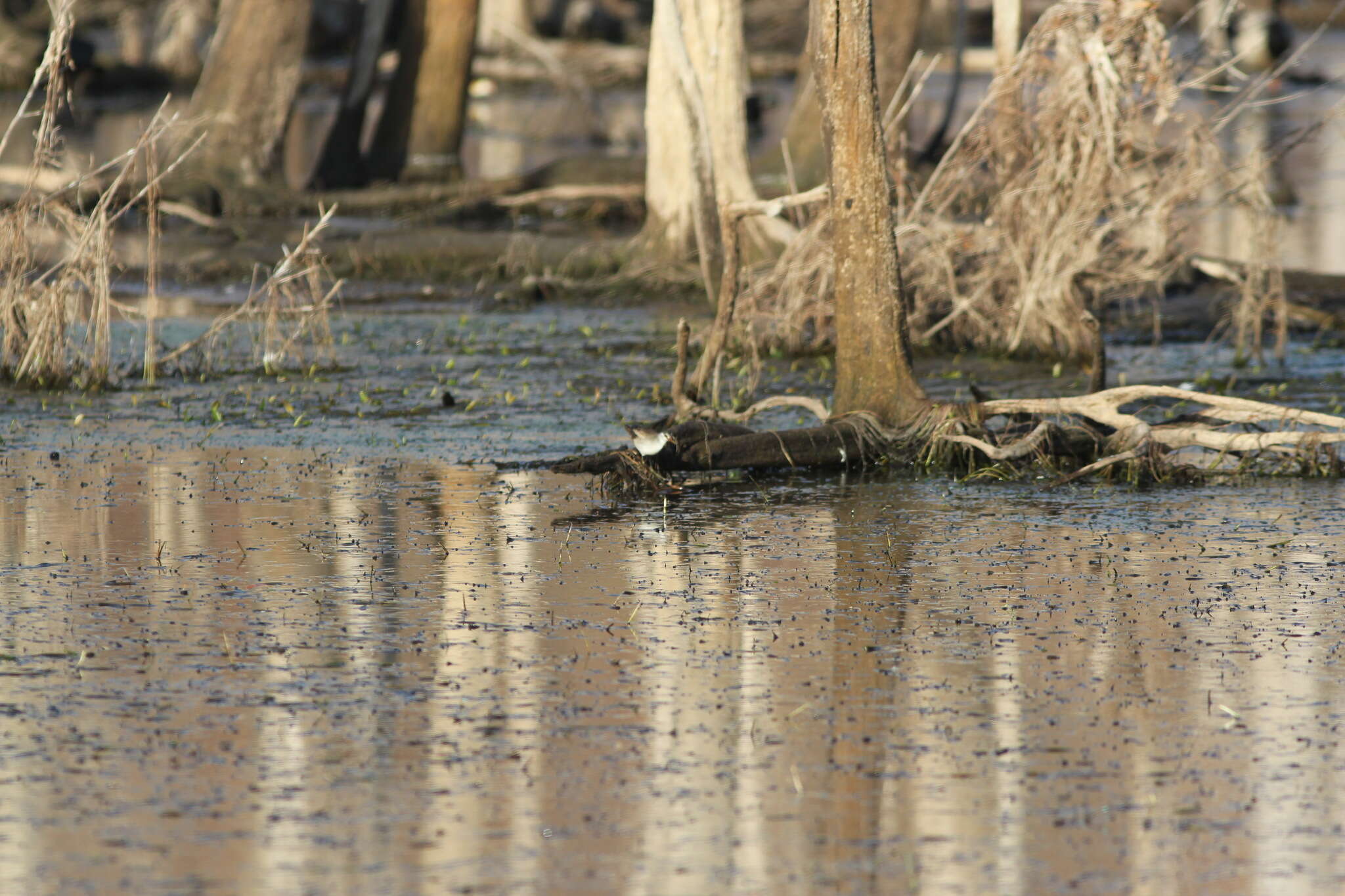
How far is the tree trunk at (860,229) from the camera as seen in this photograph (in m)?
12.1

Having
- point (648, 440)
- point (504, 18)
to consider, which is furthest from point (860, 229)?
point (504, 18)

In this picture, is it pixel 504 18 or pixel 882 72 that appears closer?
pixel 882 72

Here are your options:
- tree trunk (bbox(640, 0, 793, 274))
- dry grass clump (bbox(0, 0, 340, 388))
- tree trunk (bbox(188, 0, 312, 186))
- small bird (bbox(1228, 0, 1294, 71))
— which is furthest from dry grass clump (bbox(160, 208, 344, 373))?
small bird (bbox(1228, 0, 1294, 71))

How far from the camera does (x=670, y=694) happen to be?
7.46 m

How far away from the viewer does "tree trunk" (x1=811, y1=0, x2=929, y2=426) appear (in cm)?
1214

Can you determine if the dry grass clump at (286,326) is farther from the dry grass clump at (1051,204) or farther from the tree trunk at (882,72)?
the tree trunk at (882,72)

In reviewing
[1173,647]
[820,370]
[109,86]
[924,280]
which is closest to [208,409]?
[820,370]

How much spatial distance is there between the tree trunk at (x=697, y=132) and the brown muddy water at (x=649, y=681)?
5439 mm

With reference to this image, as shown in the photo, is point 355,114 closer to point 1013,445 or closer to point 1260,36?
point 1013,445

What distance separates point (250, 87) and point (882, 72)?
719 centimetres

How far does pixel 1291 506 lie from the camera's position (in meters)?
11.1

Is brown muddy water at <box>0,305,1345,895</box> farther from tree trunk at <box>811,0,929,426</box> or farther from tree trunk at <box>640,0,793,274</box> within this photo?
tree trunk at <box>640,0,793,274</box>

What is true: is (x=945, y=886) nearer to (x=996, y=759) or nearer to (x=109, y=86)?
(x=996, y=759)

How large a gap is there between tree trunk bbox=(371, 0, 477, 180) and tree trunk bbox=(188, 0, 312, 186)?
2714 mm
